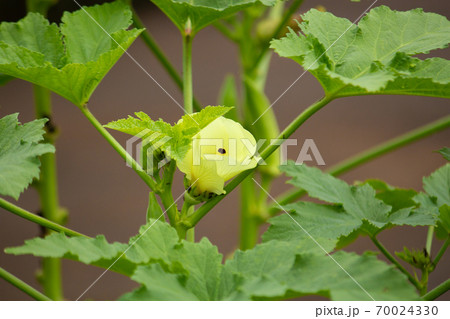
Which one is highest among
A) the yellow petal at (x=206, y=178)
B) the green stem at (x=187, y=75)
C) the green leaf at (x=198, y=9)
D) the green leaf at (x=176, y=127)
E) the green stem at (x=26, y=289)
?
the green leaf at (x=198, y=9)

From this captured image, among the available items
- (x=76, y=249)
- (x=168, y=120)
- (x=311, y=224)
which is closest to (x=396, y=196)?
(x=311, y=224)

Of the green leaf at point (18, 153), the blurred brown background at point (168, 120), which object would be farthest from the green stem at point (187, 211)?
the blurred brown background at point (168, 120)

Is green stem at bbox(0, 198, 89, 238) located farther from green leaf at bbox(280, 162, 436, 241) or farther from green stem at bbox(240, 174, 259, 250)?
green stem at bbox(240, 174, 259, 250)

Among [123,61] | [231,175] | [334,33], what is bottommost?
[231,175]

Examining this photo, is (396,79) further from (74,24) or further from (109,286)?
(109,286)

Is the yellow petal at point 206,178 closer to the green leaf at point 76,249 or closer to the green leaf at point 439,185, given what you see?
the green leaf at point 76,249
